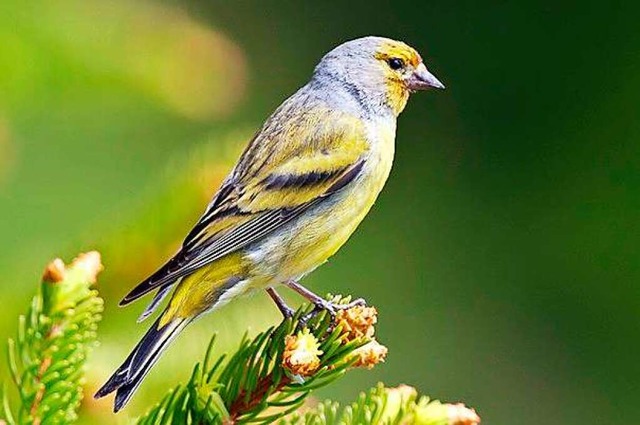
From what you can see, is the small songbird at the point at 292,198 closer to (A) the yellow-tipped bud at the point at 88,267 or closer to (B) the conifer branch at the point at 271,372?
(B) the conifer branch at the point at 271,372

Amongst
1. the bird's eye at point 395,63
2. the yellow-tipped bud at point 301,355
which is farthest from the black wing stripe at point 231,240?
the bird's eye at point 395,63

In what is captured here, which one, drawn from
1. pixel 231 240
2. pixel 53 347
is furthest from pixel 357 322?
pixel 231 240

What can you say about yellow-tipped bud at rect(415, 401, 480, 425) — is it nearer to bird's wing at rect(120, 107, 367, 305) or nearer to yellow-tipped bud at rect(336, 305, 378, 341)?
yellow-tipped bud at rect(336, 305, 378, 341)

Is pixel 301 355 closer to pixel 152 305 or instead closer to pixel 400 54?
pixel 152 305

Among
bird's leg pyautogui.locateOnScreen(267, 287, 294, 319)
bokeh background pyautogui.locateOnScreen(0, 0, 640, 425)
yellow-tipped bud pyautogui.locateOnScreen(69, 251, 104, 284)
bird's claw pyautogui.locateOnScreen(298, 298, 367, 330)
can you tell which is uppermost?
bokeh background pyautogui.locateOnScreen(0, 0, 640, 425)

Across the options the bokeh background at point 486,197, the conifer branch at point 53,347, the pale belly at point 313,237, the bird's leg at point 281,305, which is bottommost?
the conifer branch at point 53,347

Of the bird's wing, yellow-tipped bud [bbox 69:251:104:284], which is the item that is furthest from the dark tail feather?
yellow-tipped bud [bbox 69:251:104:284]
